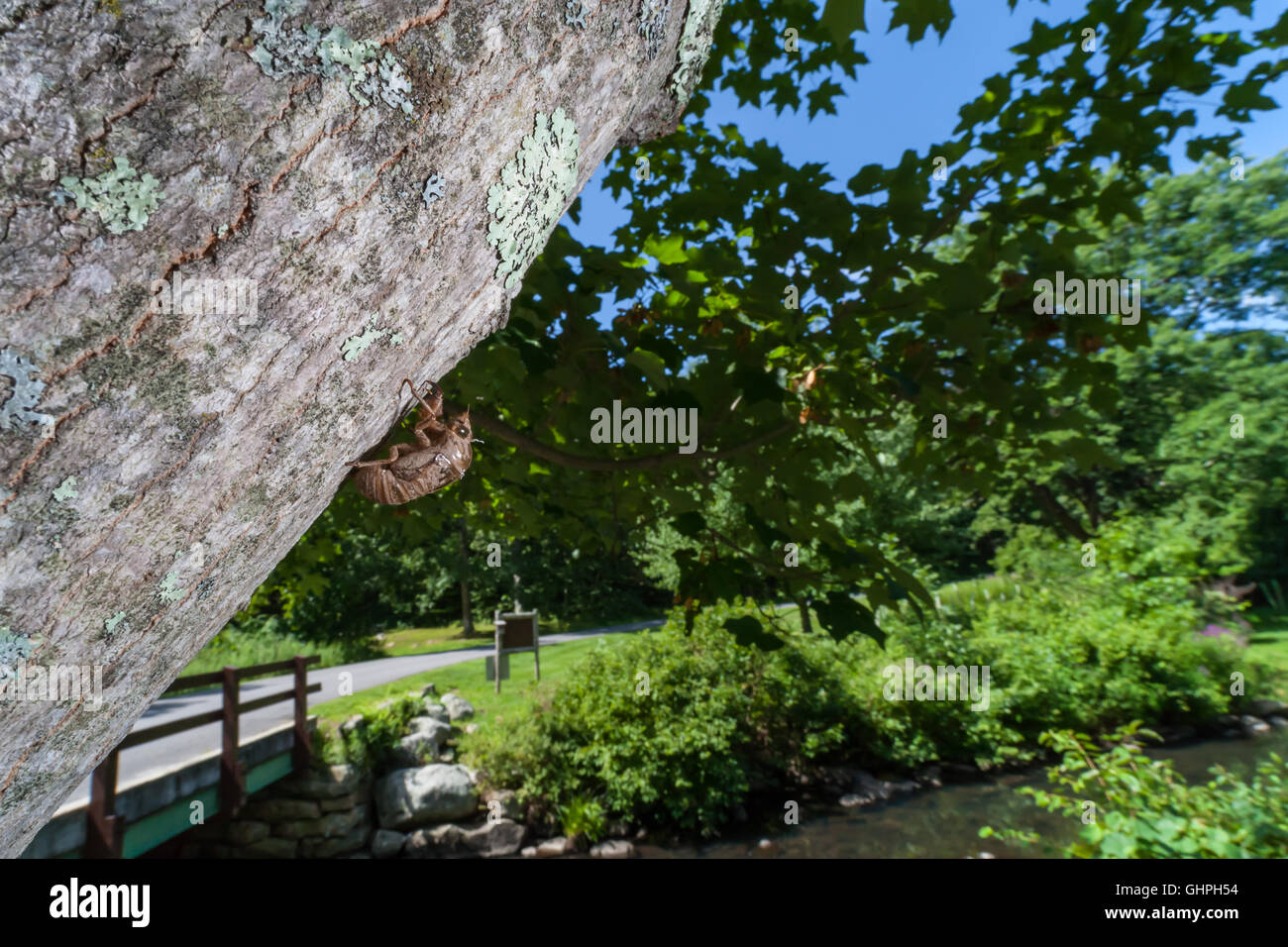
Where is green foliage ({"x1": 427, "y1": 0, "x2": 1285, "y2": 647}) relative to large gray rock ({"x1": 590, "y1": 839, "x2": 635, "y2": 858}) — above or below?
above

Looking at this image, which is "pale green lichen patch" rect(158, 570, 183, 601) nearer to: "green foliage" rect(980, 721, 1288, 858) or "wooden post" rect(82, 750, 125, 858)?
"green foliage" rect(980, 721, 1288, 858)

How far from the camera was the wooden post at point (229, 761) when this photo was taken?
7.11 metres

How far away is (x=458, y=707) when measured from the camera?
1167 cm

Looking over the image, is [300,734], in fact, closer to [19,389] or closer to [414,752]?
[414,752]

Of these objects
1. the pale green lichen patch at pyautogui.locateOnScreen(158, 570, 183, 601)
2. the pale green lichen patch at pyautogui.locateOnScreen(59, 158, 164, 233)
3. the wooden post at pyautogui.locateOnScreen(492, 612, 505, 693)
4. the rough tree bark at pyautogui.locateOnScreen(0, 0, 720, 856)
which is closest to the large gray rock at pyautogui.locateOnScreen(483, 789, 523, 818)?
the wooden post at pyautogui.locateOnScreen(492, 612, 505, 693)

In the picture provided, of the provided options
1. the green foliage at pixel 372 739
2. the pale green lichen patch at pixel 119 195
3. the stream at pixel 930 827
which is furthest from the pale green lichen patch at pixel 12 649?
the green foliage at pixel 372 739

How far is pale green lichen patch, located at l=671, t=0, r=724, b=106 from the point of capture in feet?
3.10

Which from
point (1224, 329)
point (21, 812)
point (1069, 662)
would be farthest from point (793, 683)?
point (1224, 329)

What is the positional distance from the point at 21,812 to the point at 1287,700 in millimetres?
16224

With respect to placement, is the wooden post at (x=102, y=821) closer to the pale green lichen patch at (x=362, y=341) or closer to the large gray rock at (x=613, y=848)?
the large gray rock at (x=613, y=848)

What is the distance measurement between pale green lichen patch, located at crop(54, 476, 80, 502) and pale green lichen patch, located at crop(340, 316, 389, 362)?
0.23 metres

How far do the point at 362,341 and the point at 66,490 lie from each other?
0.26 meters

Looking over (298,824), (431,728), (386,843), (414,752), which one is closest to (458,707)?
(431,728)

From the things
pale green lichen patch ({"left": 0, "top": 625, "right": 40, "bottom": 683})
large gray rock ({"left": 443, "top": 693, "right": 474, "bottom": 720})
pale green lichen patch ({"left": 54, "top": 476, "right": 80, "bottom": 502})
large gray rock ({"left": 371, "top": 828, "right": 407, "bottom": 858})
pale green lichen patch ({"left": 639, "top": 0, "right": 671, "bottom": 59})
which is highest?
pale green lichen patch ({"left": 639, "top": 0, "right": 671, "bottom": 59})
